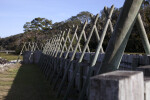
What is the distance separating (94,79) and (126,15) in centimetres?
94

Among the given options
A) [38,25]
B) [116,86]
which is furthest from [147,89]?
[38,25]

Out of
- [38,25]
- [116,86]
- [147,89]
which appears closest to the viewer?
[116,86]

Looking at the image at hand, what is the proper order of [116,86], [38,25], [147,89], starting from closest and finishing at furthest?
[116,86] → [147,89] → [38,25]

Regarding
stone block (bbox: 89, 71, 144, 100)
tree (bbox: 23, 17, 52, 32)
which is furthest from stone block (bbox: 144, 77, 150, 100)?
tree (bbox: 23, 17, 52, 32)

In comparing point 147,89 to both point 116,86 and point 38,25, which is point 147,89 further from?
point 38,25

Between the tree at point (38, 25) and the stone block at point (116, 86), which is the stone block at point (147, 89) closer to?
the stone block at point (116, 86)

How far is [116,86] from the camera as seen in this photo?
154cm

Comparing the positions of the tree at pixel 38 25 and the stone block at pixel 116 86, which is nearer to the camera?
the stone block at pixel 116 86

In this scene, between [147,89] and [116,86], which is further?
[147,89]

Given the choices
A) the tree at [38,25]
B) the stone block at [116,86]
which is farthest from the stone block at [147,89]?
the tree at [38,25]

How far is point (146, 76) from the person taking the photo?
2170 mm

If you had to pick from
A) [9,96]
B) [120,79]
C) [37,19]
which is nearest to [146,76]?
[120,79]

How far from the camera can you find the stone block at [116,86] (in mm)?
1549

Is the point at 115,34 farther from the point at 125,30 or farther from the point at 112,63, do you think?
the point at 112,63
